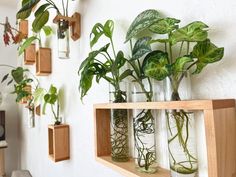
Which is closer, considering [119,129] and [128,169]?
[128,169]

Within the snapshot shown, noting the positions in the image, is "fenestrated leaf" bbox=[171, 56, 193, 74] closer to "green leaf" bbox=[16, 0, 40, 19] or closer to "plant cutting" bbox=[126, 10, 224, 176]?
"plant cutting" bbox=[126, 10, 224, 176]

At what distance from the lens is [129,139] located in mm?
873

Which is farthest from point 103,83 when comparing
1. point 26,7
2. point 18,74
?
point 18,74

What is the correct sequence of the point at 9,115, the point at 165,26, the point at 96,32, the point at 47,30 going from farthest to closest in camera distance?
the point at 9,115, the point at 47,30, the point at 96,32, the point at 165,26

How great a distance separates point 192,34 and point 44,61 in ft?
4.93

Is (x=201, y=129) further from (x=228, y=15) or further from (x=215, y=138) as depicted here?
(x=228, y=15)

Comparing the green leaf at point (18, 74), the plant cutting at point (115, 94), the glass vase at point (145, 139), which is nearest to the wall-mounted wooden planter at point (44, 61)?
the green leaf at point (18, 74)

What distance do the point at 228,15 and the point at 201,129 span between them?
11.9 inches

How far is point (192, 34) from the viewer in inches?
20.6

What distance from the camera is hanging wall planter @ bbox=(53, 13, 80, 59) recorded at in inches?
52.6

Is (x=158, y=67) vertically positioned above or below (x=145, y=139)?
above

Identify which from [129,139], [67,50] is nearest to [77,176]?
[129,139]

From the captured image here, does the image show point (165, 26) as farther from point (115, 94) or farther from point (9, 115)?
point (9, 115)

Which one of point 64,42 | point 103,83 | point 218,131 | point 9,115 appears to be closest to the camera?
point 218,131
